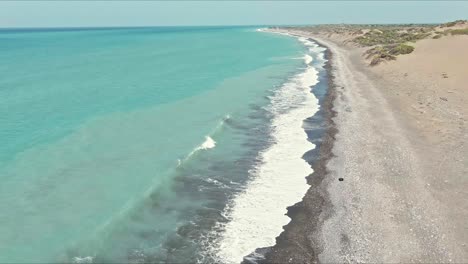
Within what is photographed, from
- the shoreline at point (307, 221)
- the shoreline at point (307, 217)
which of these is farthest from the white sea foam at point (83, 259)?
the shoreline at point (307, 221)

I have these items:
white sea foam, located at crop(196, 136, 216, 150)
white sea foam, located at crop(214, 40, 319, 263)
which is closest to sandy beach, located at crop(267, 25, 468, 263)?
white sea foam, located at crop(214, 40, 319, 263)

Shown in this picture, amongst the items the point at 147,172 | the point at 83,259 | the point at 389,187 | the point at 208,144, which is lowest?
the point at 83,259

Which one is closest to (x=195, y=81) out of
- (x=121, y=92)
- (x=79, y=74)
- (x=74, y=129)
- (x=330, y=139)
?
(x=121, y=92)

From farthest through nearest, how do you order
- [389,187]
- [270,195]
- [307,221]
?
[389,187], [270,195], [307,221]

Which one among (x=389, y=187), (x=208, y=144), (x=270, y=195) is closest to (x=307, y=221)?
(x=270, y=195)

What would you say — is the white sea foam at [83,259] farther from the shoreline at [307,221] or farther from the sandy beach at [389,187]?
the sandy beach at [389,187]

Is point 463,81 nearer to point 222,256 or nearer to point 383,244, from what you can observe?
point 383,244

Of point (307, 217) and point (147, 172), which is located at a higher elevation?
point (307, 217)

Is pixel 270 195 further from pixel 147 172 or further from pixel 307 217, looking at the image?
pixel 147 172

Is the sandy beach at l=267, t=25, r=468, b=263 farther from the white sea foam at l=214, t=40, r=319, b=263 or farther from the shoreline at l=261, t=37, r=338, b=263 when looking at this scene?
the white sea foam at l=214, t=40, r=319, b=263
